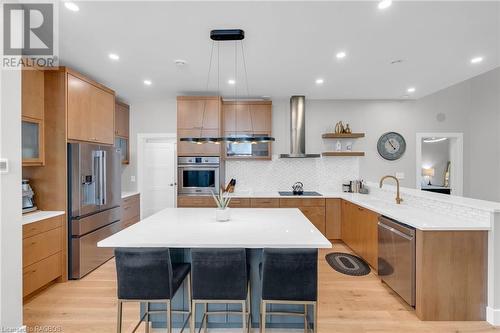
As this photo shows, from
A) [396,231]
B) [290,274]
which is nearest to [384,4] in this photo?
[396,231]

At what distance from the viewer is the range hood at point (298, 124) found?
491cm

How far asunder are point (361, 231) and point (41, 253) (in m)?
4.02

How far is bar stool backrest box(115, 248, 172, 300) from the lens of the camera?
5.83 ft

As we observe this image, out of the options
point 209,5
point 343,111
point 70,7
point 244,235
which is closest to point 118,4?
point 70,7

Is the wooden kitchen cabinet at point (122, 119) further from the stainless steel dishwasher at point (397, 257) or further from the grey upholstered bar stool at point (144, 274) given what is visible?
the stainless steel dishwasher at point (397, 257)

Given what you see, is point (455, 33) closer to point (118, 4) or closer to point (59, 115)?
point (118, 4)

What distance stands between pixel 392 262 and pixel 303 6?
8.86 ft

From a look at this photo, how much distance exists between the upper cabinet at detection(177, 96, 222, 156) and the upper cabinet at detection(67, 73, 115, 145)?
1.12 m

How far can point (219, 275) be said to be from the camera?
183 cm

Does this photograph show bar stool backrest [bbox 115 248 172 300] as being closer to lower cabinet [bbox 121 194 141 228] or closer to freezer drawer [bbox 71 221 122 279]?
freezer drawer [bbox 71 221 122 279]

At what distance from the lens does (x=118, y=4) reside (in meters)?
2.07

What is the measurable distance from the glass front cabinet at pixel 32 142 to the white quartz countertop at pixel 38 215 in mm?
587

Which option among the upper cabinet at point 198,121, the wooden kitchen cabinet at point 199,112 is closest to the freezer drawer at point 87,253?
the upper cabinet at point 198,121

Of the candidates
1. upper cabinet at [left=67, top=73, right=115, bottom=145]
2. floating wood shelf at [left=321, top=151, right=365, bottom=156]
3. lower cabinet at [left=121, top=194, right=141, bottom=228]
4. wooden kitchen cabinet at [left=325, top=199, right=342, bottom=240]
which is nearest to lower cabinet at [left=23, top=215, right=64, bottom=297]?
Answer: upper cabinet at [left=67, top=73, right=115, bottom=145]
